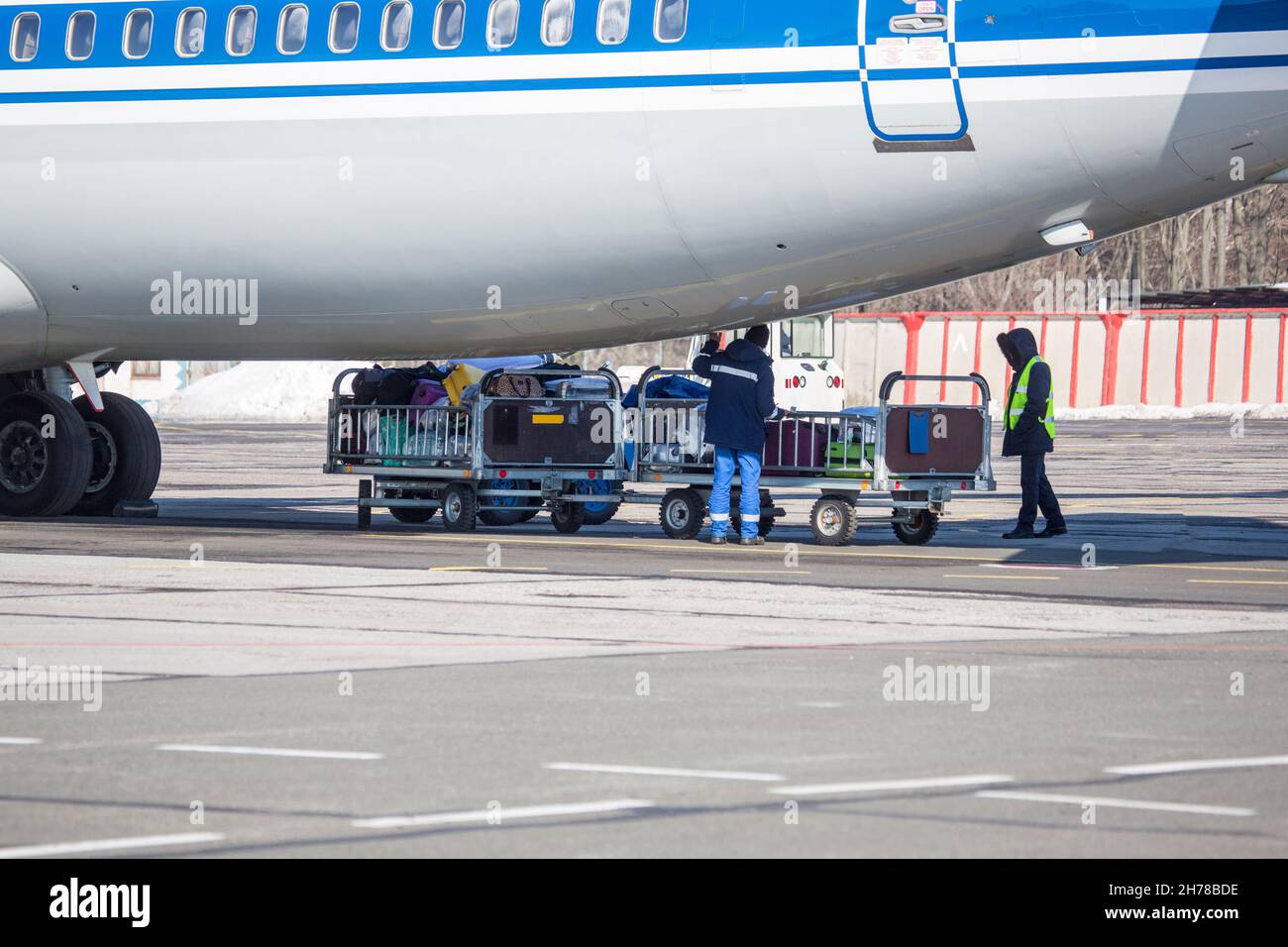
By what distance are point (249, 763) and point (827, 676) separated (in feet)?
10.9

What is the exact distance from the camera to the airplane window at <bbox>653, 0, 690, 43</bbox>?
1457 cm

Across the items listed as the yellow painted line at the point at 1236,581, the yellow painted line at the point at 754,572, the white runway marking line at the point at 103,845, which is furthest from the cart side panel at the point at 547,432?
the white runway marking line at the point at 103,845

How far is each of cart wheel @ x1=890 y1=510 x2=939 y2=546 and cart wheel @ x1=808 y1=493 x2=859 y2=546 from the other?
665mm

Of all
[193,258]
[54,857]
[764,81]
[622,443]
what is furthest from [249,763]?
[622,443]

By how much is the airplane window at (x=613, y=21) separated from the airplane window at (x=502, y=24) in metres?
0.71

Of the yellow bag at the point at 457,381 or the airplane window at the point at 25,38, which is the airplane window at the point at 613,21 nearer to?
the airplane window at the point at 25,38

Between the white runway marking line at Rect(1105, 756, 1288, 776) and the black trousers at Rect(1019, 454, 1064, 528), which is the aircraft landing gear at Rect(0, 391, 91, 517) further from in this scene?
the white runway marking line at Rect(1105, 756, 1288, 776)

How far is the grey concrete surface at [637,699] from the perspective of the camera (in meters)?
6.56

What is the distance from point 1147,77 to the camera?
1353cm

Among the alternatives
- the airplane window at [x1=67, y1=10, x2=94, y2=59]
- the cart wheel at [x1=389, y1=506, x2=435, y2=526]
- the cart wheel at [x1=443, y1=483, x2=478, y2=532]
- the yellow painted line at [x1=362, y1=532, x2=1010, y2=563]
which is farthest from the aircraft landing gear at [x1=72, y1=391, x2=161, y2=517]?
the airplane window at [x1=67, y1=10, x2=94, y2=59]
